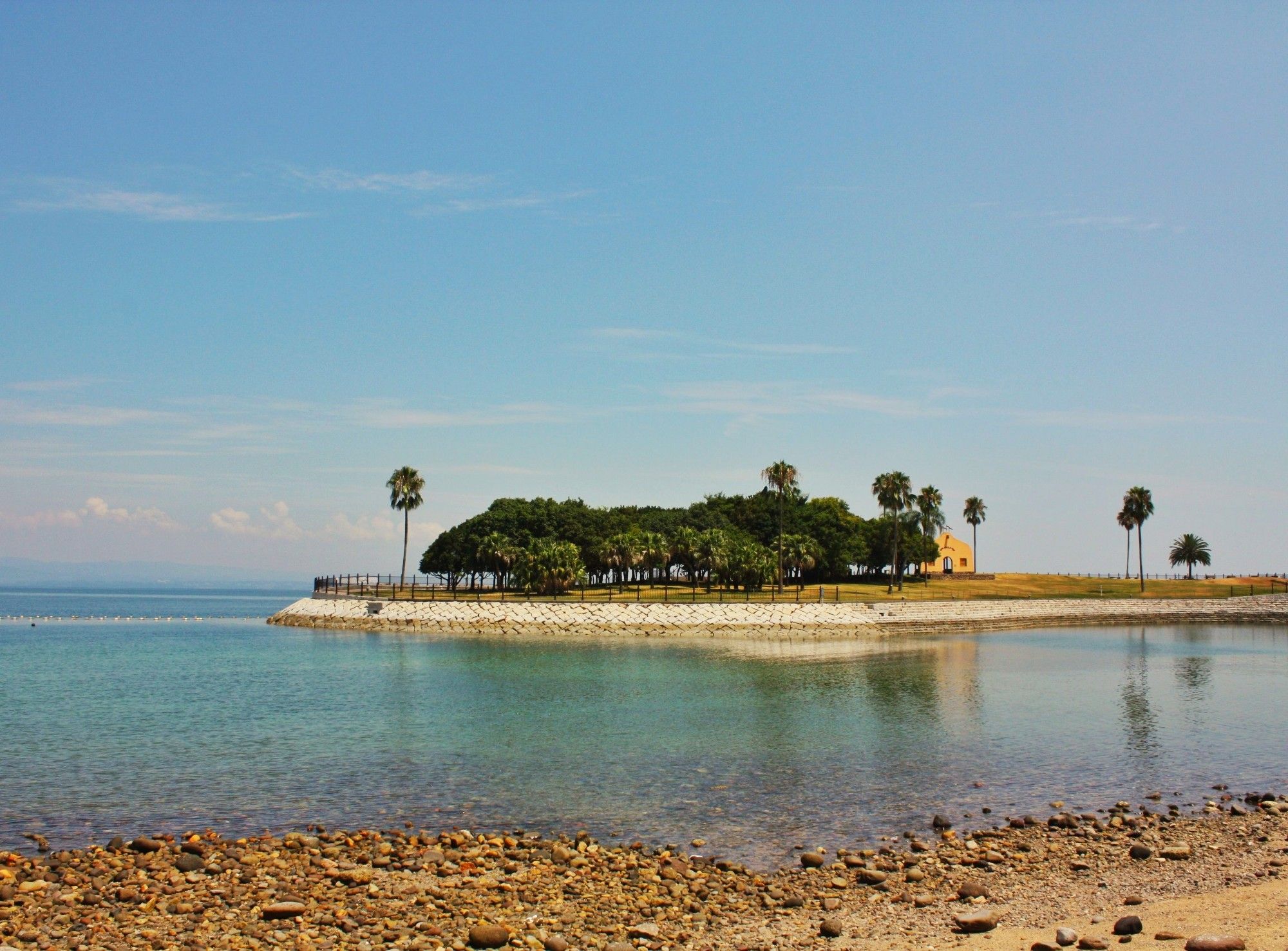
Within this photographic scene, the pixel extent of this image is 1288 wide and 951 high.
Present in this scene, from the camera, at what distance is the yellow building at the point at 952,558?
145 metres

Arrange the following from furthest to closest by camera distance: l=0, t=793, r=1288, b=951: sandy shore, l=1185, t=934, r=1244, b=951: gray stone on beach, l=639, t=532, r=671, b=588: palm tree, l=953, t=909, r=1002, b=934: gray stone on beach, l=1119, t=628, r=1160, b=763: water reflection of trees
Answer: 1. l=639, t=532, r=671, b=588: palm tree
2. l=1119, t=628, r=1160, b=763: water reflection of trees
3. l=953, t=909, r=1002, b=934: gray stone on beach
4. l=0, t=793, r=1288, b=951: sandy shore
5. l=1185, t=934, r=1244, b=951: gray stone on beach

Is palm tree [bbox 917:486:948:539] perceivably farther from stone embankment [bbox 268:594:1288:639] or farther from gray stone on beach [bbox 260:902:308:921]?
gray stone on beach [bbox 260:902:308:921]

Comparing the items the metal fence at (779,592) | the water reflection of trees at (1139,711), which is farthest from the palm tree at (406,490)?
the water reflection of trees at (1139,711)

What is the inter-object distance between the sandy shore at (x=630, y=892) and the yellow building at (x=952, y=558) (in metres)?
132

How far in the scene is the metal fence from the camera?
88.9 metres

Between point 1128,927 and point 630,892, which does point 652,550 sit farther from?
point 1128,927

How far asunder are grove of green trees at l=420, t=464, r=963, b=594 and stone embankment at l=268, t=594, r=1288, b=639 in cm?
1333

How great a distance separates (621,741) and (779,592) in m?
72.5

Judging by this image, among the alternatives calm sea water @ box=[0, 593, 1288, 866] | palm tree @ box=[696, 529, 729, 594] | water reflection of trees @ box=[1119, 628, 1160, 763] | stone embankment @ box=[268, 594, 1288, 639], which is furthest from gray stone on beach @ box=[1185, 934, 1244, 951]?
palm tree @ box=[696, 529, 729, 594]

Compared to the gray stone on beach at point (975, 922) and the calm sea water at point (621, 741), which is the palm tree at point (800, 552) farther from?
the gray stone on beach at point (975, 922)

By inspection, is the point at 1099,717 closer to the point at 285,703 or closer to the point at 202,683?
the point at 285,703

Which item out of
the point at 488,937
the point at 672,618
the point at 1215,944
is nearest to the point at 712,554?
the point at 672,618

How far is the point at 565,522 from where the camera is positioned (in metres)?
114

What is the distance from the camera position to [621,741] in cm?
2748
